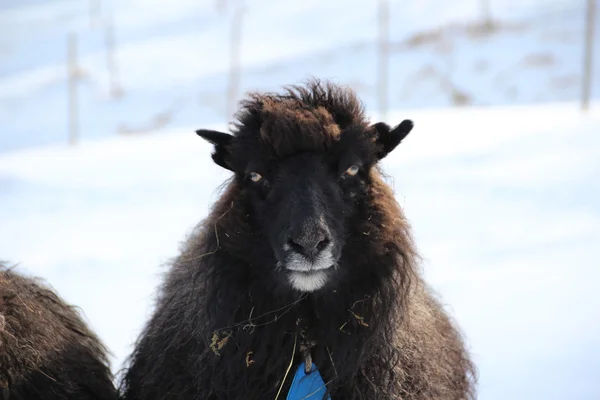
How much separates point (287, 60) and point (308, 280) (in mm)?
28626

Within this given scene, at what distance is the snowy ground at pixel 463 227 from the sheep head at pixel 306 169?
0.58m

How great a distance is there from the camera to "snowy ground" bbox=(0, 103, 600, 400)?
24.6ft

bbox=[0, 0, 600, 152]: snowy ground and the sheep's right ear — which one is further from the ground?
bbox=[0, 0, 600, 152]: snowy ground

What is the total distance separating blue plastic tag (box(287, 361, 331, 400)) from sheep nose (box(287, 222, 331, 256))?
845 millimetres

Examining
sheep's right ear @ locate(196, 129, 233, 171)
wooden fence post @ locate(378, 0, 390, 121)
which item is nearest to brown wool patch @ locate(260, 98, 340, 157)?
sheep's right ear @ locate(196, 129, 233, 171)

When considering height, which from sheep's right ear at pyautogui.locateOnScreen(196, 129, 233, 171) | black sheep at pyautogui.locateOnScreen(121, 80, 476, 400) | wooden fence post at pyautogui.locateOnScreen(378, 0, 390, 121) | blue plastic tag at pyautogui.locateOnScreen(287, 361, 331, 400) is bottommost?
blue plastic tag at pyautogui.locateOnScreen(287, 361, 331, 400)

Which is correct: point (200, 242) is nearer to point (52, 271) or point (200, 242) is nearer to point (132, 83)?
point (52, 271)

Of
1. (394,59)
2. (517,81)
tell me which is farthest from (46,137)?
(517,81)

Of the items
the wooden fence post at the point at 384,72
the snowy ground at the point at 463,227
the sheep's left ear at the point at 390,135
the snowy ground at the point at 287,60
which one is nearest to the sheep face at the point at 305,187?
the sheep's left ear at the point at 390,135

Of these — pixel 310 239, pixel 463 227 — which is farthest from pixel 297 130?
pixel 463 227

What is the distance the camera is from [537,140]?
14.3 meters

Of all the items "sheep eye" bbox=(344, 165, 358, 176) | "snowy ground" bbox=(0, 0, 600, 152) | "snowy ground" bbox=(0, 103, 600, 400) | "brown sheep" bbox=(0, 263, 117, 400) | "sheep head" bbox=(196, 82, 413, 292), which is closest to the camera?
"sheep head" bbox=(196, 82, 413, 292)

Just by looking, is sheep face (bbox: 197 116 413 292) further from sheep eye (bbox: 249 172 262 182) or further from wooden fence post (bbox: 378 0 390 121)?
wooden fence post (bbox: 378 0 390 121)

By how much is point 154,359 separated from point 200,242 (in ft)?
→ 2.92
